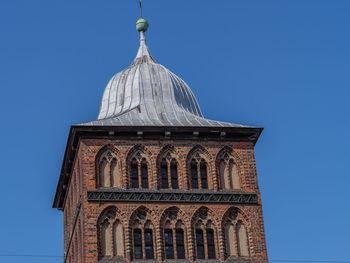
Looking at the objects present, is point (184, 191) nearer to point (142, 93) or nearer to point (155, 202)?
point (155, 202)

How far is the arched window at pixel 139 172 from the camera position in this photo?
43219mm

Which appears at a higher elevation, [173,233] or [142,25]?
[142,25]

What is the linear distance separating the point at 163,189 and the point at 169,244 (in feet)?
8.21

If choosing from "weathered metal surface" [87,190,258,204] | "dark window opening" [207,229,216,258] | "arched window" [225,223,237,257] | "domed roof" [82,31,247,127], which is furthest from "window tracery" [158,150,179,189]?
"arched window" [225,223,237,257]

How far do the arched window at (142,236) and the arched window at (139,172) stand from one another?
4.39 feet

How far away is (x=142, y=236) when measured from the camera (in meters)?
42.0

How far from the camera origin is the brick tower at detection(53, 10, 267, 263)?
4194 cm

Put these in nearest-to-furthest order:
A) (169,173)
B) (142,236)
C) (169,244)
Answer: (142,236) → (169,244) → (169,173)

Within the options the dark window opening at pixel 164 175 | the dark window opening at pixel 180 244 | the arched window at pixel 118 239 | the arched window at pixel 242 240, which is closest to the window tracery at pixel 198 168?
the dark window opening at pixel 164 175


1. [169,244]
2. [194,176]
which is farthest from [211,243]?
[194,176]

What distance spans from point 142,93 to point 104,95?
2509 mm

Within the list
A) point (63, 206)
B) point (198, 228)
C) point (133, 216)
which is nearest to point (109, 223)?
point (133, 216)

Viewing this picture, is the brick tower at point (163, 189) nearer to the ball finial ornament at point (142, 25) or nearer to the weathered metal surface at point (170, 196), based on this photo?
the weathered metal surface at point (170, 196)

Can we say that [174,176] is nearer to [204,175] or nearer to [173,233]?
[204,175]
